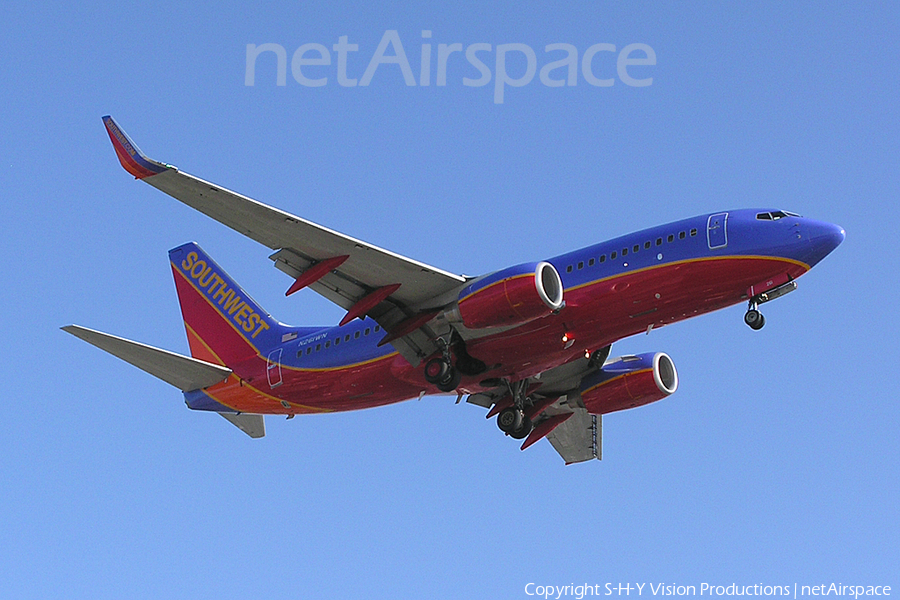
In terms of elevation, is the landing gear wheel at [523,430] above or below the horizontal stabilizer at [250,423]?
below

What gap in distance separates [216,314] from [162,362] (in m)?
4.63

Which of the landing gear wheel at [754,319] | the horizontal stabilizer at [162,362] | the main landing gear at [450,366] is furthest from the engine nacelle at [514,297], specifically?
the horizontal stabilizer at [162,362]

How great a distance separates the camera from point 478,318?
28.4 m

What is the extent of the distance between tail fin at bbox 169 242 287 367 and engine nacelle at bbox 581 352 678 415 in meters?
10.3

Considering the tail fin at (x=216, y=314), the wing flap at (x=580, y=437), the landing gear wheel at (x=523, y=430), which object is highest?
the tail fin at (x=216, y=314)

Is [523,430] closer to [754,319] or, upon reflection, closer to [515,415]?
[515,415]

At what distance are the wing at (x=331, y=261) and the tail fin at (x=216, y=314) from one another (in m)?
6.40

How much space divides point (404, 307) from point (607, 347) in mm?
6833

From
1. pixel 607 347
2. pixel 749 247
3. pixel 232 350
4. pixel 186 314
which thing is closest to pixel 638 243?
pixel 749 247

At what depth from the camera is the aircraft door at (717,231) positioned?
2772cm

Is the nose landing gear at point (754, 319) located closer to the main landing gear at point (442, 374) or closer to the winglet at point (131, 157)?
the main landing gear at point (442, 374)

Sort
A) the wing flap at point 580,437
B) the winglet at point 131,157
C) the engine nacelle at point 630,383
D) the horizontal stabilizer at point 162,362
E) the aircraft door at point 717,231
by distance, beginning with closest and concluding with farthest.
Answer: the winglet at point 131,157
the aircraft door at point 717,231
the horizontal stabilizer at point 162,362
the engine nacelle at point 630,383
the wing flap at point 580,437

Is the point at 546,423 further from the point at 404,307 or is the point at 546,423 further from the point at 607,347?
the point at 404,307

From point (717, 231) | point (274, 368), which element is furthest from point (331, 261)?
point (717, 231)
